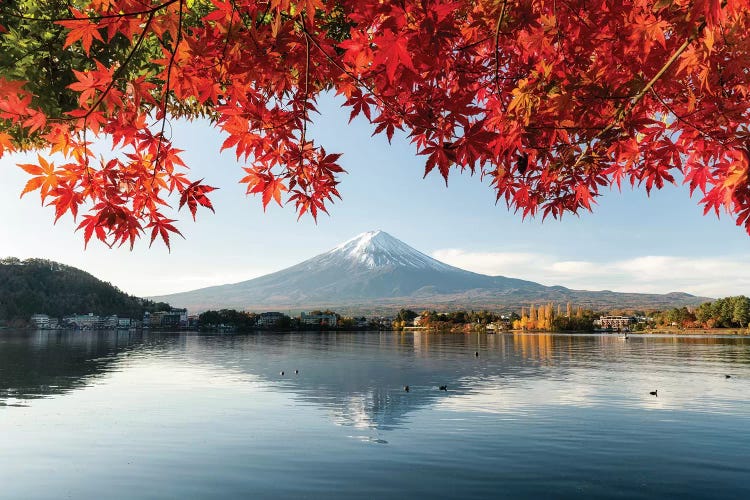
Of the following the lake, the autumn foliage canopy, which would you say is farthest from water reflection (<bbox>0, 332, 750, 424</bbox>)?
the autumn foliage canopy

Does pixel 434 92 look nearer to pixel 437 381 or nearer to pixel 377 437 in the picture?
pixel 377 437

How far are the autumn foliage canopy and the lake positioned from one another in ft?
61.6

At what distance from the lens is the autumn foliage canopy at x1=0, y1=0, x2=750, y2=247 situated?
12.1 feet

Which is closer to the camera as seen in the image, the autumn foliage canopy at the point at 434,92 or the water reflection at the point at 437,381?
the autumn foliage canopy at the point at 434,92

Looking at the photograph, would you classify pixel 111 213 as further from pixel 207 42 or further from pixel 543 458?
pixel 543 458

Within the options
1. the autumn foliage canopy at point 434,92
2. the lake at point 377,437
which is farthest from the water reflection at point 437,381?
the autumn foliage canopy at point 434,92

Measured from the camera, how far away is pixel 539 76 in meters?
4.95

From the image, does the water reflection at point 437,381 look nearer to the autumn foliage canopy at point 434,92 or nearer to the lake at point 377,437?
the lake at point 377,437

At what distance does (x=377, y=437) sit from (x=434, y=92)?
1215 inches

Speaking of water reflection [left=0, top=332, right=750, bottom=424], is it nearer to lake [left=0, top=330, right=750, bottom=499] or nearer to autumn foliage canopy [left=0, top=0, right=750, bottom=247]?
lake [left=0, top=330, right=750, bottom=499]

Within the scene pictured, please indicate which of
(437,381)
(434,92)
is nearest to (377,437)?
(437,381)

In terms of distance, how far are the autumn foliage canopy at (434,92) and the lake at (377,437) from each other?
61.6 ft

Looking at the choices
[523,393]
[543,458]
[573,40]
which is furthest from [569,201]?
[523,393]

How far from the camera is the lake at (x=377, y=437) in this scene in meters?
22.3
